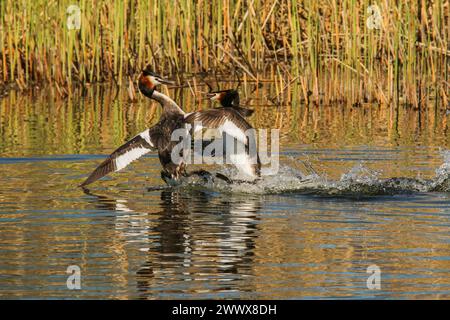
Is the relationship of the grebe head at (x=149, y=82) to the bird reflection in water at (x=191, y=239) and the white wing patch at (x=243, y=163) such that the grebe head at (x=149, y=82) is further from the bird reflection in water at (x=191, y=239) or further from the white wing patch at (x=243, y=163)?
the bird reflection in water at (x=191, y=239)

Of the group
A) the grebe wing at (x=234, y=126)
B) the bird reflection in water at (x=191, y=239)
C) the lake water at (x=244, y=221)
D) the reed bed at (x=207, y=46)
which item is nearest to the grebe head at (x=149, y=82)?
the lake water at (x=244, y=221)

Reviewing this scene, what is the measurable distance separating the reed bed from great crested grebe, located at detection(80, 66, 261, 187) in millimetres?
4458

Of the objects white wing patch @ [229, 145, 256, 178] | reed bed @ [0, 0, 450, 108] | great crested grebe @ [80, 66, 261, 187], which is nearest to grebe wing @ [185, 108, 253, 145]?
great crested grebe @ [80, 66, 261, 187]

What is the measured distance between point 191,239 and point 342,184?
2.27 m

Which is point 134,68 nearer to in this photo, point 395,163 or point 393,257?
point 395,163

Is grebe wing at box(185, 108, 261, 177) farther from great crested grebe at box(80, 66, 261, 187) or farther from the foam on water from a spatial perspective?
the foam on water

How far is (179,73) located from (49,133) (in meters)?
3.49

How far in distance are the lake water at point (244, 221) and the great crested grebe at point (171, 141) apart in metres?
0.19

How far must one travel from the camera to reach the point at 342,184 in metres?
9.23

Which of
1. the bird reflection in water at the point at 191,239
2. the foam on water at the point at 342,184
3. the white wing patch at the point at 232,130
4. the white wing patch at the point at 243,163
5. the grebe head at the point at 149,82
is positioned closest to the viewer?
the bird reflection in water at the point at 191,239

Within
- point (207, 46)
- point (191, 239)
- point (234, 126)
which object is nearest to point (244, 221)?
point (191, 239)

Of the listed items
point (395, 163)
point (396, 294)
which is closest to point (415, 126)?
point (395, 163)

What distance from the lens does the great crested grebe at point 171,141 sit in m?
9.56
